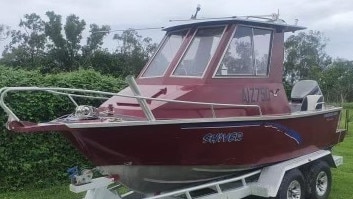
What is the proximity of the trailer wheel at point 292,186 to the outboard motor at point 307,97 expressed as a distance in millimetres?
1178

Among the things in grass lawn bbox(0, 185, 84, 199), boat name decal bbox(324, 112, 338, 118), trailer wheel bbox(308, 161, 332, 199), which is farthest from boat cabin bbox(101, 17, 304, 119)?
grass lawn bbox(0, 185, 84, 199)

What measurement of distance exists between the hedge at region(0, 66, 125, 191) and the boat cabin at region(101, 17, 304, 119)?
6.95ft

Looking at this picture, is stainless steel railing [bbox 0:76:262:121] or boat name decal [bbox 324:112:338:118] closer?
stainless steel railing [bbox 0:76:262:121]

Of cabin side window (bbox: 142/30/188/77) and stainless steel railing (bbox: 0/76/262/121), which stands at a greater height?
cabin side window (bbox: 142/30/188/77)

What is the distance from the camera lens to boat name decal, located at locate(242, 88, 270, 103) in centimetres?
566

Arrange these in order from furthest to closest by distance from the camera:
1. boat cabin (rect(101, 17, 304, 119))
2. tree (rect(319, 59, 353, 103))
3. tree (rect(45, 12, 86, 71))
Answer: tree (rect(45, 12, 86, 71)) < tree (rect(319, 59, 353, 103)) < boat cabin (rect(101, 17, 304, 119))

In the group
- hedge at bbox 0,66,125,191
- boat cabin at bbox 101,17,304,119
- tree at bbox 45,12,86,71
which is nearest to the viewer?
boat cabin at bbox 101,17,304,119

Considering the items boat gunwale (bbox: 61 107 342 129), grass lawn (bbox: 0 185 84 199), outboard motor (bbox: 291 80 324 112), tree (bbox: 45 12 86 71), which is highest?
tree (bbox: 45 12 86 71)

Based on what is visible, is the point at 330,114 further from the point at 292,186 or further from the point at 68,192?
the point at 68,192

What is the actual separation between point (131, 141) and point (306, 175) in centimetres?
315

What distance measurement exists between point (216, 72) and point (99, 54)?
34.0 m

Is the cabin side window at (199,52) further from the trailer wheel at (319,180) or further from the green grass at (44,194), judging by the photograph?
the green grass at (44,194)

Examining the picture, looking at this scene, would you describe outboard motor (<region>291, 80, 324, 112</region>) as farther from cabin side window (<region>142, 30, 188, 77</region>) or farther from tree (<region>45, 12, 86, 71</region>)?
tree (<region>45, 12, 86, 71</region>)

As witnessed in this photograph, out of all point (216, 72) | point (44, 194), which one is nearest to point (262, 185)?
point (216, 72)
